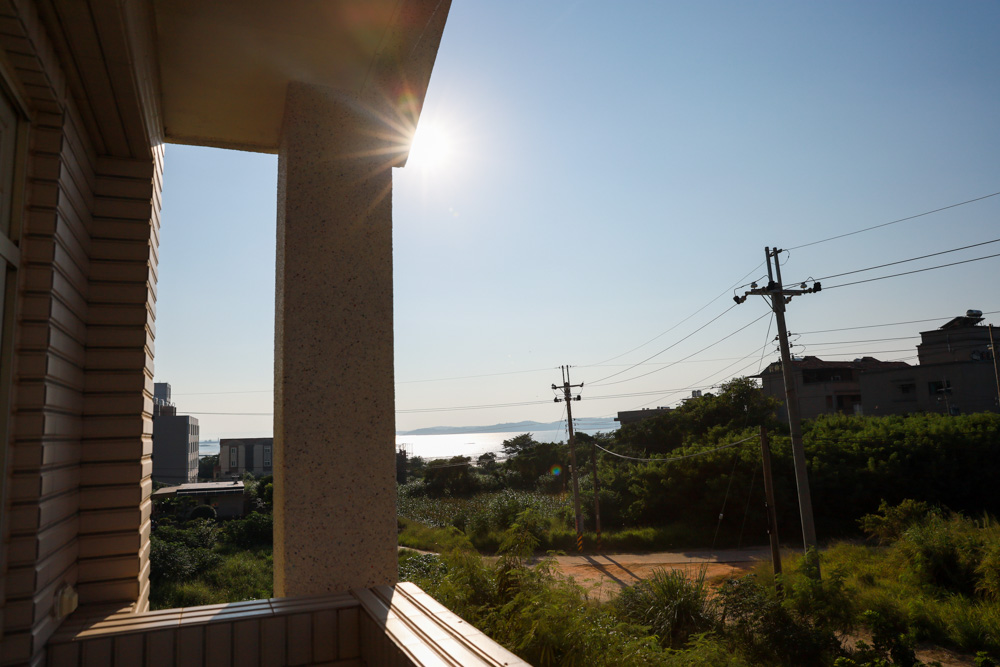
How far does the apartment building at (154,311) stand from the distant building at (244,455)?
134 ft

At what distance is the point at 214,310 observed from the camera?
6781 mm

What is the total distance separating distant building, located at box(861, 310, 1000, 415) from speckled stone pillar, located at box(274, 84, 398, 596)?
3140 cm

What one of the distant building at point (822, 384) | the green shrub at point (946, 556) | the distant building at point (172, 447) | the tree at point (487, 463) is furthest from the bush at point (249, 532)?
the distant building at point (822, 384)

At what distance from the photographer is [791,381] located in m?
11.0

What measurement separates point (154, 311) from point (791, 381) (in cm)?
1143

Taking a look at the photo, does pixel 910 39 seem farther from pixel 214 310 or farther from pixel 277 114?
pixel 214 310

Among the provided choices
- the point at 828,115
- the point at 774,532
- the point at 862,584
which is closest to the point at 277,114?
the point at 828,115

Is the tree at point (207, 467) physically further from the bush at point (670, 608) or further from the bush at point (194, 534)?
the bush at point (670, 608)

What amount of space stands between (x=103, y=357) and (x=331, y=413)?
0.85 metres

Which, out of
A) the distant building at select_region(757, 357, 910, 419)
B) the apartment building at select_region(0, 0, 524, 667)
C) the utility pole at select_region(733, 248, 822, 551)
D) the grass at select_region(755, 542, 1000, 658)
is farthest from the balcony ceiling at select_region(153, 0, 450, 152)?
the distant building at select_region(757, 357, 910, 419)

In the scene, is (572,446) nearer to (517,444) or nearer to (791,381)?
(791,381)

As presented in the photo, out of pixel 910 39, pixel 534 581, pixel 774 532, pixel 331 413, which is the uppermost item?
pixel 910 39

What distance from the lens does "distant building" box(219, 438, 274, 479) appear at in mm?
39156

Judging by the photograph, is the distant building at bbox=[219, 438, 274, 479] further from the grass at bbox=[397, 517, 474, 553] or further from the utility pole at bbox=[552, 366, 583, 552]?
the utility pole at bbox=[552, 366, 583, 552]
